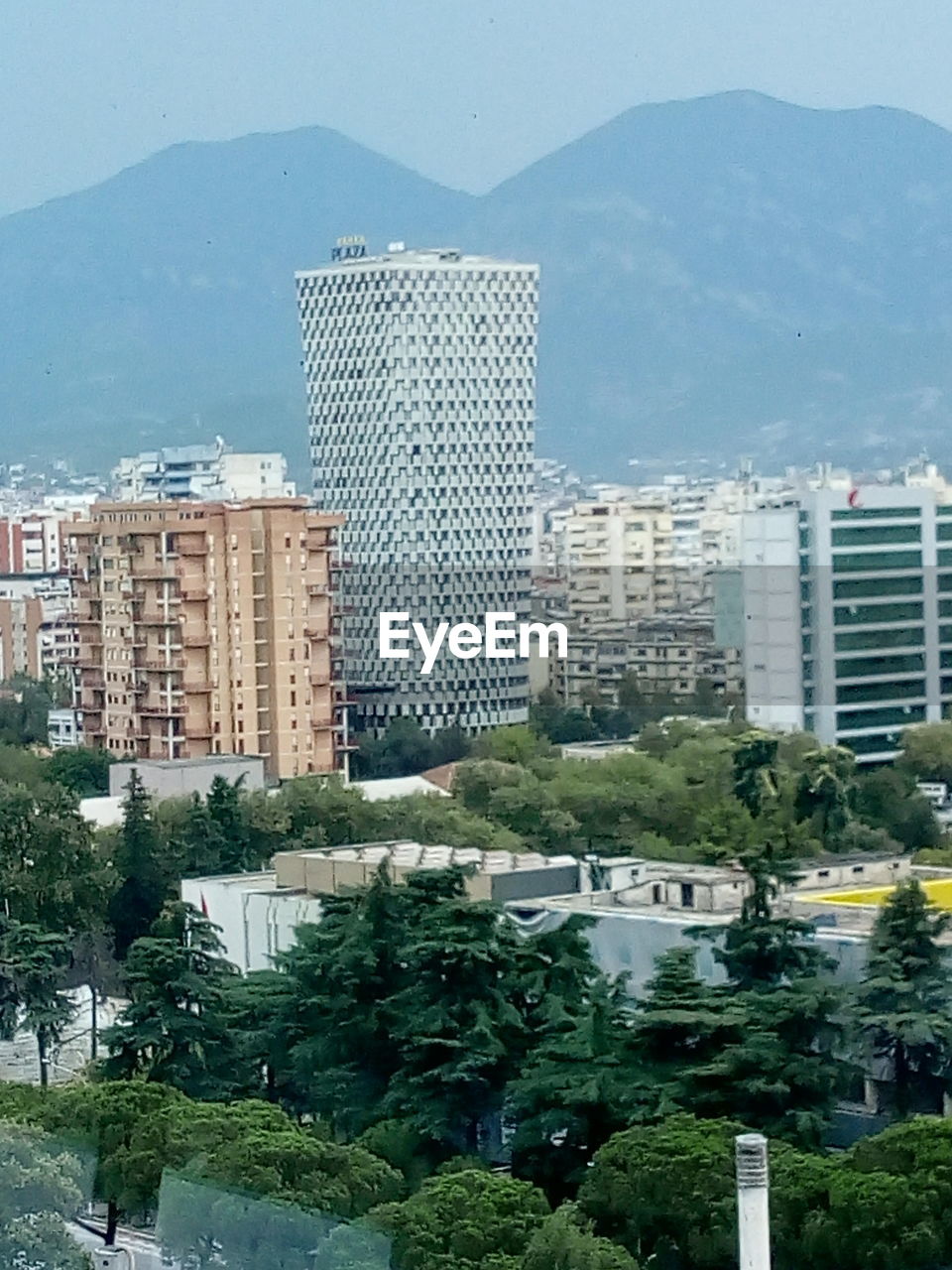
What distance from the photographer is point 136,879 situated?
8055 mm

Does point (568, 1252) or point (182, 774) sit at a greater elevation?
point (182, 774)

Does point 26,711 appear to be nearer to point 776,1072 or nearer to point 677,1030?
point 677,1030

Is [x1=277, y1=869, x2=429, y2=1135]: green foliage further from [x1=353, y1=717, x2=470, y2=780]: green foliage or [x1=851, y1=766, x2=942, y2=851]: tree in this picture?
[x1=353, y1=717, x2=470, y2=780]: green foliage

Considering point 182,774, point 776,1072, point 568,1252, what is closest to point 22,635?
point 182,774

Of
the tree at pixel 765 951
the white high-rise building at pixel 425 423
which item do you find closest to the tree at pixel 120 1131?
the tree at pixel 765 951

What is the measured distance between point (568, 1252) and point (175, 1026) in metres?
1.91

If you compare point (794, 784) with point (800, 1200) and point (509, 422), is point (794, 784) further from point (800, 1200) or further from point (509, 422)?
point (509, 422)

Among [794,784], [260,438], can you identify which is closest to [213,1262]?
[794,784]

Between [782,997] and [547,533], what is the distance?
11398 millimetres

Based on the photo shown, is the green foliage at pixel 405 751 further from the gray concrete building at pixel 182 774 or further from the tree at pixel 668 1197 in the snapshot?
the tree at pixel 668 1197

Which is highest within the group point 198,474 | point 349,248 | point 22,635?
point 349,248

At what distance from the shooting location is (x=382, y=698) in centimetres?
1423

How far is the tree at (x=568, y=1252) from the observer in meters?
3.70

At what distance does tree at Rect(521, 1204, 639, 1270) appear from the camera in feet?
12.1
